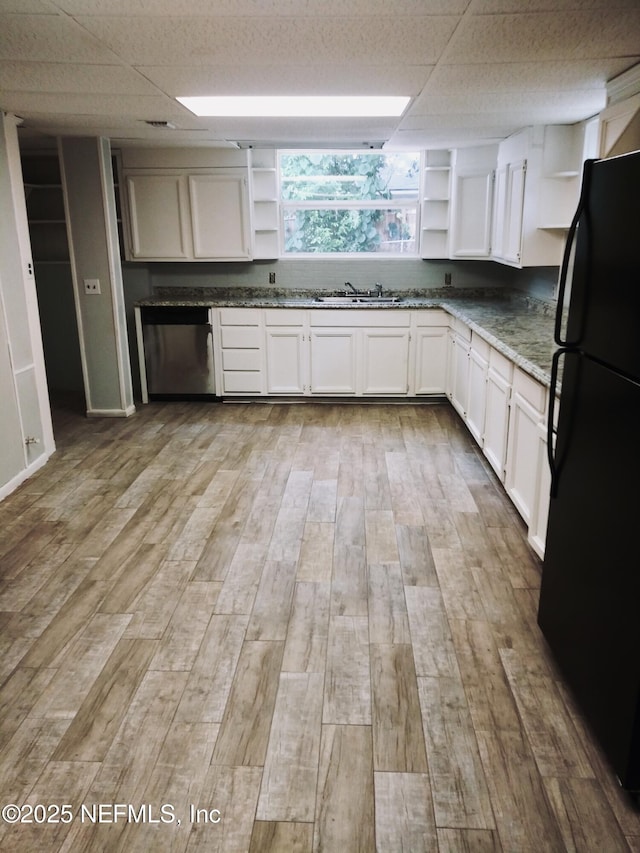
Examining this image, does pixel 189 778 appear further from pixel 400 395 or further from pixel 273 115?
pixel 400 395

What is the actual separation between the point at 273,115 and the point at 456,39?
184 cm

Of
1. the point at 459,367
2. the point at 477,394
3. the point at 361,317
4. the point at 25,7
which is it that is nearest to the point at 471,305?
the point at 459,367

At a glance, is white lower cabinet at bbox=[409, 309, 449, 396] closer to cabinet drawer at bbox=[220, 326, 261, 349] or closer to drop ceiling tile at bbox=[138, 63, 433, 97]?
cabinet drawer at bbox=[220, 326, 261, 349]

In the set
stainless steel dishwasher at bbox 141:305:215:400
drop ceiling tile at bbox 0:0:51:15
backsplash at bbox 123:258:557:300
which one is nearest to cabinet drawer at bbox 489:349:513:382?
backsplash at bbox 123:258:557:300

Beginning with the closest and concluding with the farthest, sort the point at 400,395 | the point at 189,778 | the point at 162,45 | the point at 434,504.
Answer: the point at 189,778, the point at 162,45, the point at 434,504, the point at 400,395

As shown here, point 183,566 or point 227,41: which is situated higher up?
point 227,41

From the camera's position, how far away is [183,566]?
318 cm

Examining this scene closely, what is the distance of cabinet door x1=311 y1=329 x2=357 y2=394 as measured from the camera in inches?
232

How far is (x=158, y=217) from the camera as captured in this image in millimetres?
5957

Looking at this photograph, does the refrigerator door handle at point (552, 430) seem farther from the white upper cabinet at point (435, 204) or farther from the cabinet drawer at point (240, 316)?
the white upper cabinet at point (435, 204)

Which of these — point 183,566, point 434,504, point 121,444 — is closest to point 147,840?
point 183,566

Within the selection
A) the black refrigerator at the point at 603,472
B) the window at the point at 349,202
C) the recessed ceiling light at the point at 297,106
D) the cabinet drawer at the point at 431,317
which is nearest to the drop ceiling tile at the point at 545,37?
the black refrigerator at the point at 603,472

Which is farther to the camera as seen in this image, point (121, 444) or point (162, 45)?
point (121, 444)

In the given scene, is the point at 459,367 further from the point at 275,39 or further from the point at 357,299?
the point at 275,39
